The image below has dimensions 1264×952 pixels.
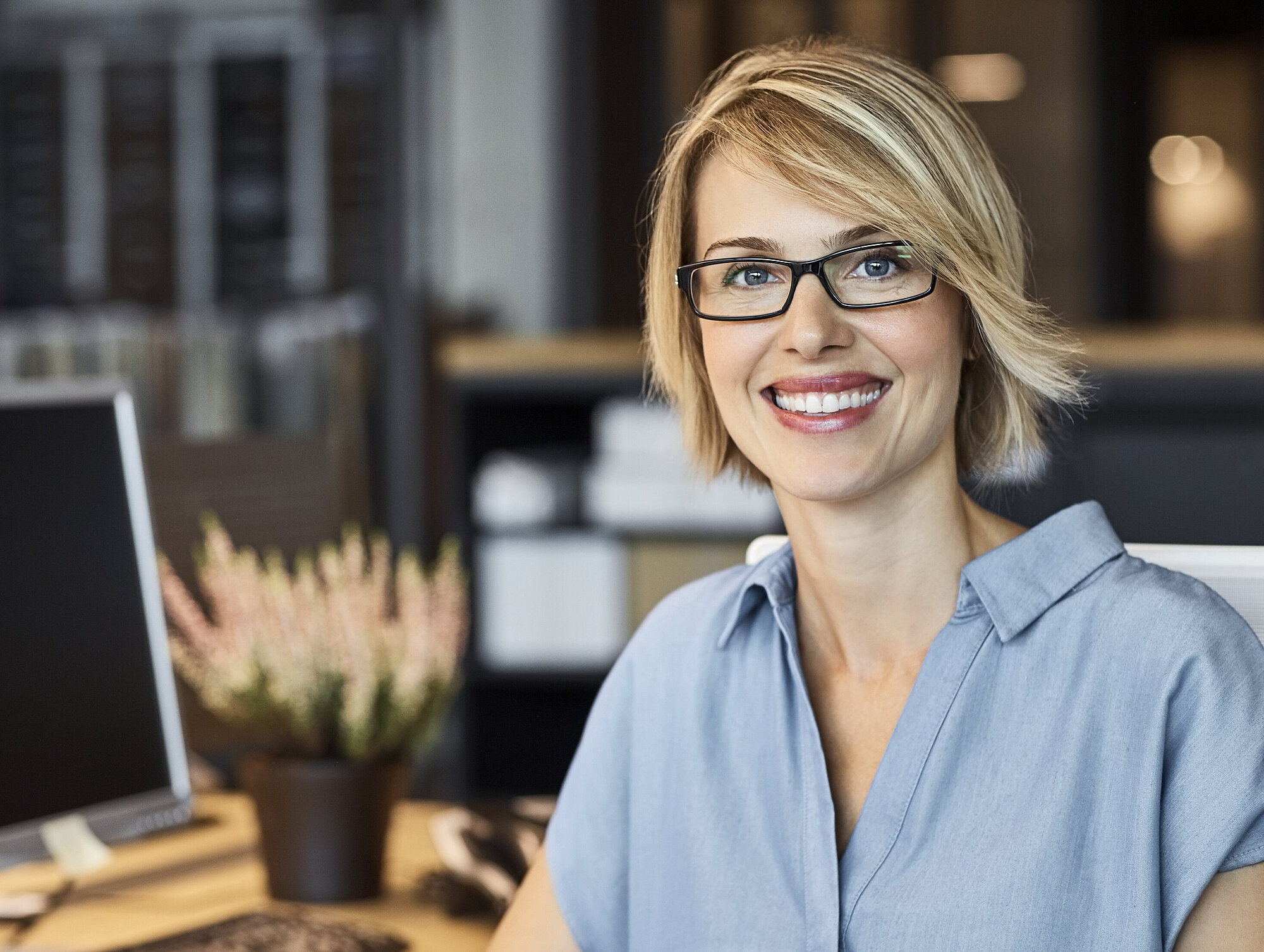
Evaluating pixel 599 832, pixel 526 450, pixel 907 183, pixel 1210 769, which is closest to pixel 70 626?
pixel 599 832

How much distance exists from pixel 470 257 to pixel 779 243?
3358 mm

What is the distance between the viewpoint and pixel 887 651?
1188 mm

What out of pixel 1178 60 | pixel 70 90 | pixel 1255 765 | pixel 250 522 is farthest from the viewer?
pixel 1178 60

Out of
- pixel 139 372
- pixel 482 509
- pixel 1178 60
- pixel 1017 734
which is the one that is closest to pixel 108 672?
pixel 1017 734

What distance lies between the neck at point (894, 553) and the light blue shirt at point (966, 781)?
46mm

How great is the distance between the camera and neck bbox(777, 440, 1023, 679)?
1.16 m

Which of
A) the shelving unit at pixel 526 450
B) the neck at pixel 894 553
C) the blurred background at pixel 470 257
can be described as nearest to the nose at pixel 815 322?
the neck at pixel 894 553

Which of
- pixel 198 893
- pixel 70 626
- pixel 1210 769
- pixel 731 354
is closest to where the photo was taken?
pixel 1210 769

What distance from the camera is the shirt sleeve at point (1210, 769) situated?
0.96 metres

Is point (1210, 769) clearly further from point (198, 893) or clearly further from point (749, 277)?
point (198, 893)

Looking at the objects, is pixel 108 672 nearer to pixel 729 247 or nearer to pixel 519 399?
pixel 729 247

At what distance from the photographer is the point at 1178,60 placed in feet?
25.9

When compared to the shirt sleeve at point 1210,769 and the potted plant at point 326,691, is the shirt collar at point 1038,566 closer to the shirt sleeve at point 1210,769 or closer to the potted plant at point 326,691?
the shirt sleeve at point 1210,769

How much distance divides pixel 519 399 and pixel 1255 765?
2.50 meters
